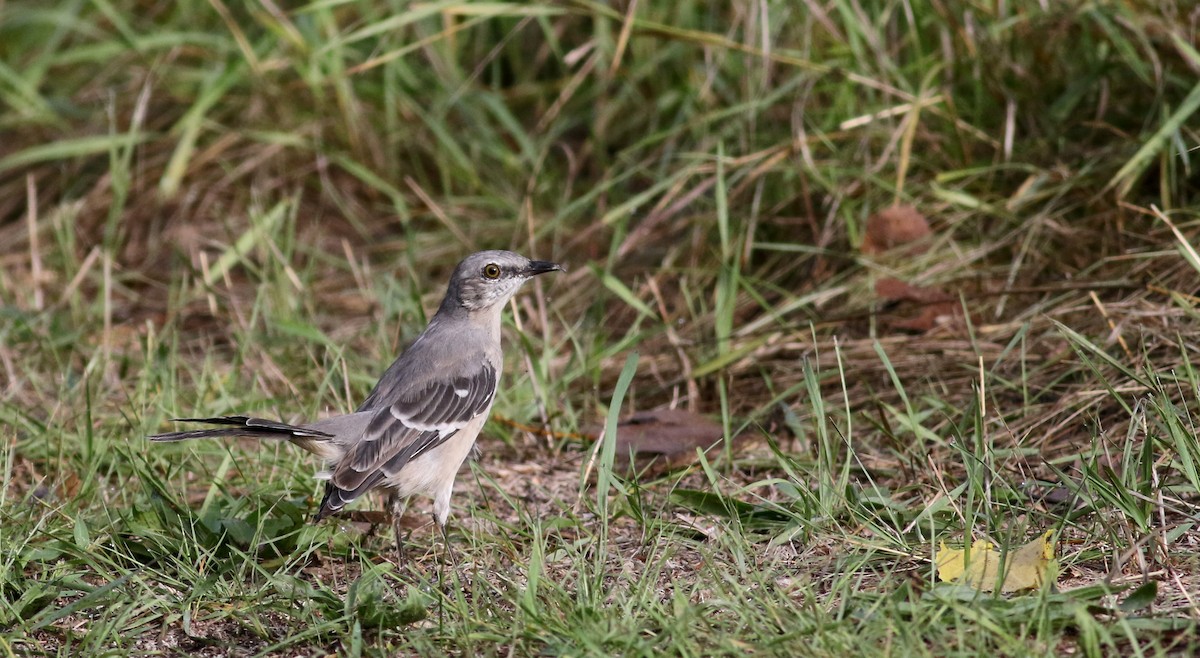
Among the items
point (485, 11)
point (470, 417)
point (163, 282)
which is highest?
point (485, 11)

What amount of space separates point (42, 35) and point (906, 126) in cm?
605

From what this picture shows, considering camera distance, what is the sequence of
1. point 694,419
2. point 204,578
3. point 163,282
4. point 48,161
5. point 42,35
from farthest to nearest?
1. point 42,35
2. point 48,161
3. point 163,282
4. point 694,419
5. point 204,578

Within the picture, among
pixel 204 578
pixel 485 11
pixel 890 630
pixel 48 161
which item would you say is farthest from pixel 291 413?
pixel 48 161

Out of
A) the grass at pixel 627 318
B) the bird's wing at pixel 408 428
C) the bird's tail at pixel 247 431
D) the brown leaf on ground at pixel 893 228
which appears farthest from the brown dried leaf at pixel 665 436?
the brown leaf on ground at pixel 893 228

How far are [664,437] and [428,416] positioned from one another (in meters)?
0.91

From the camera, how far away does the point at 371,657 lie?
3316mm

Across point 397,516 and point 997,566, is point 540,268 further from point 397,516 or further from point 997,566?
point 997,566

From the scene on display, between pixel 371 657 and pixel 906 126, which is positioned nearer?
pixel 371 657

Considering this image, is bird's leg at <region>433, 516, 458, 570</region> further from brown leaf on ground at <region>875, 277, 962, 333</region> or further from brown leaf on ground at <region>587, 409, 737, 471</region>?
brown leaf on ground at <region>875, 277, 962, 333</region>

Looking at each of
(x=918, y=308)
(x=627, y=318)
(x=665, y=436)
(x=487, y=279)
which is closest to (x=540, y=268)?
(x=487, y=279)

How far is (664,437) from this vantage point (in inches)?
191

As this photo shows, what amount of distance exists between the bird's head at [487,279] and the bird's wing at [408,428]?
0.33 m

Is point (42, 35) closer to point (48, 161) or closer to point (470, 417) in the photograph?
point (48, 161)

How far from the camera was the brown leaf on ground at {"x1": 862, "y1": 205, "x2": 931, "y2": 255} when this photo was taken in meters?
5.71
